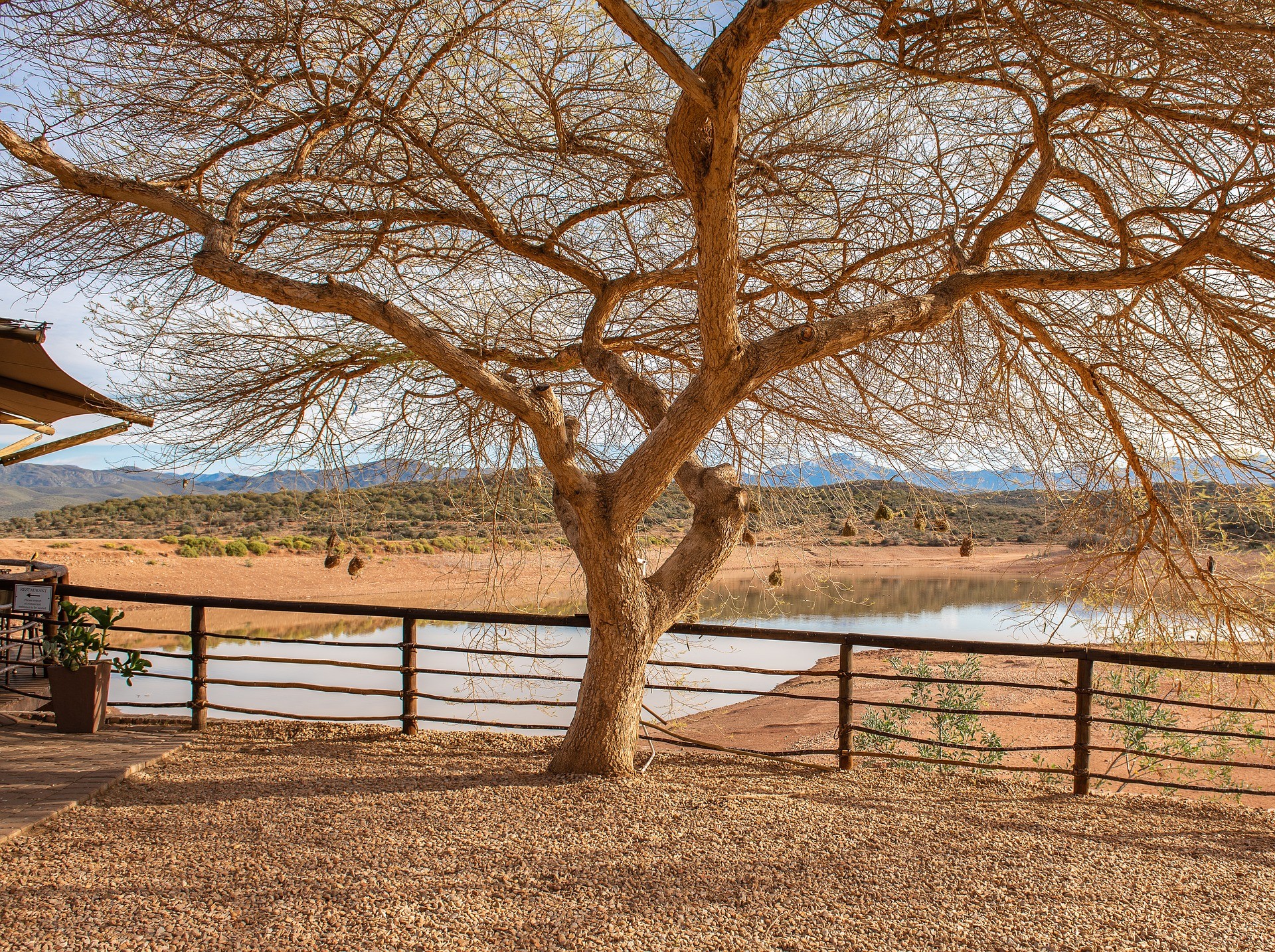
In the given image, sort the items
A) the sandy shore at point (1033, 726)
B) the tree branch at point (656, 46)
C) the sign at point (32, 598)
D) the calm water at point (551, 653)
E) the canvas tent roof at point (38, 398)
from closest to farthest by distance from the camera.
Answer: the tree branch at point (656, 46)
the canvas tent roof at point (38, 398)
the sign at point (32, 598)
the calm water at point (551, 653)
the sandy shore at point (1033, 726)

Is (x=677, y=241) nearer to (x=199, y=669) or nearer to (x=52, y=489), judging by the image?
(x=199, y=669)

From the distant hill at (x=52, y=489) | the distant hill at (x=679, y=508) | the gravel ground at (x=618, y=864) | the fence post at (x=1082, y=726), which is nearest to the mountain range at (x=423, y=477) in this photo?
the distant hill at (x=679, y=508)

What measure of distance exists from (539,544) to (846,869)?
3.78 meters

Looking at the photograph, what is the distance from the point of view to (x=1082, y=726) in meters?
4.78

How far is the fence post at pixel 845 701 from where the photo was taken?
16.5 ft

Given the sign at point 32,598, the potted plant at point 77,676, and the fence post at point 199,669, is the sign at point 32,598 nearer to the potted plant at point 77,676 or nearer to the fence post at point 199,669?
the potted plant at point 77,676

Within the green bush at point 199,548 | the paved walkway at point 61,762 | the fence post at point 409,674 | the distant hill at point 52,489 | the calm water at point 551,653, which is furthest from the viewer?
the distant hill at point 52,489

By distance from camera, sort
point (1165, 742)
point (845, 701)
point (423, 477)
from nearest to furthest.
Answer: point (845, 701), point (423, 477), point (1165, 742)

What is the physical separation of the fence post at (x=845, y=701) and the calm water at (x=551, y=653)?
0.75m

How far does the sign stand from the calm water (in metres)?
0.86

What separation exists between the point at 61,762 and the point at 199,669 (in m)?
1.04

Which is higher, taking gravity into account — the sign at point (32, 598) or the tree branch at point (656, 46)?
the tree branch at point (656, 46)

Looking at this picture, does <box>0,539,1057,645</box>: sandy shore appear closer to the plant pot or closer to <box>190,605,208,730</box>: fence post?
<box>190,605,208,730</box>: fence post

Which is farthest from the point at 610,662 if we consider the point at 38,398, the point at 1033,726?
the point at 1033,726
